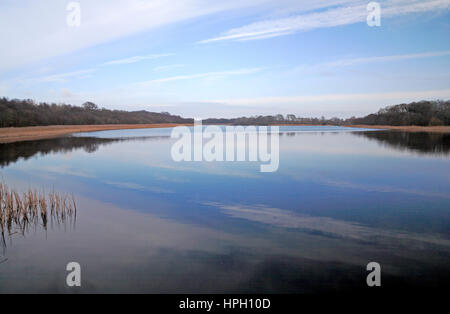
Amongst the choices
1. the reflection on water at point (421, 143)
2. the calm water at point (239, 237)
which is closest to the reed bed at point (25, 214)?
the calm water at point (239, 237)

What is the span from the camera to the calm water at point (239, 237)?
3742mm

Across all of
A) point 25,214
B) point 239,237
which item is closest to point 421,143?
point 239,237

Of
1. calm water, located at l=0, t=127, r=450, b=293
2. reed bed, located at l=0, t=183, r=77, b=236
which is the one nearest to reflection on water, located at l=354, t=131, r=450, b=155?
calm water, located at l=0, t=127, r=450, b=293

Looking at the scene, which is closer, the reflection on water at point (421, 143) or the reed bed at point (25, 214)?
the reed bed at point (25, 214)

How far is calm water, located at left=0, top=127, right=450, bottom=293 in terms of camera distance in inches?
147

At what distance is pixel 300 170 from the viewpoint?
11586 mm

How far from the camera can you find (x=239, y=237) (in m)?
5.03

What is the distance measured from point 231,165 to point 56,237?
8538 mm

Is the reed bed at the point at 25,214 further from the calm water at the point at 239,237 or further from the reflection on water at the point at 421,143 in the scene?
the reflection on water at the point at 421,143

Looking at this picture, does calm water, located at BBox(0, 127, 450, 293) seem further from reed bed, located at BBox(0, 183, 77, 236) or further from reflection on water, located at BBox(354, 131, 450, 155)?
reflection on water, located at BBox(354, 131, 450, 155)

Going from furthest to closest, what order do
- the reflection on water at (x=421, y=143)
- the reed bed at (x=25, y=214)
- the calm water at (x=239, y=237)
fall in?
the reflection on water at (x=421, y=143) < the reed bed at (x=25, y=214) < the calm water at (x=239, y=237)

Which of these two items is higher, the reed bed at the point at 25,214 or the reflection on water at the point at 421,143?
the reflection on water at the point at 421,143

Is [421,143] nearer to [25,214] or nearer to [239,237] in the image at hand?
[239,237]

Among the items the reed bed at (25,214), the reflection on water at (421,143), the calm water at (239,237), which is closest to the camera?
the calm water at (239,237)
